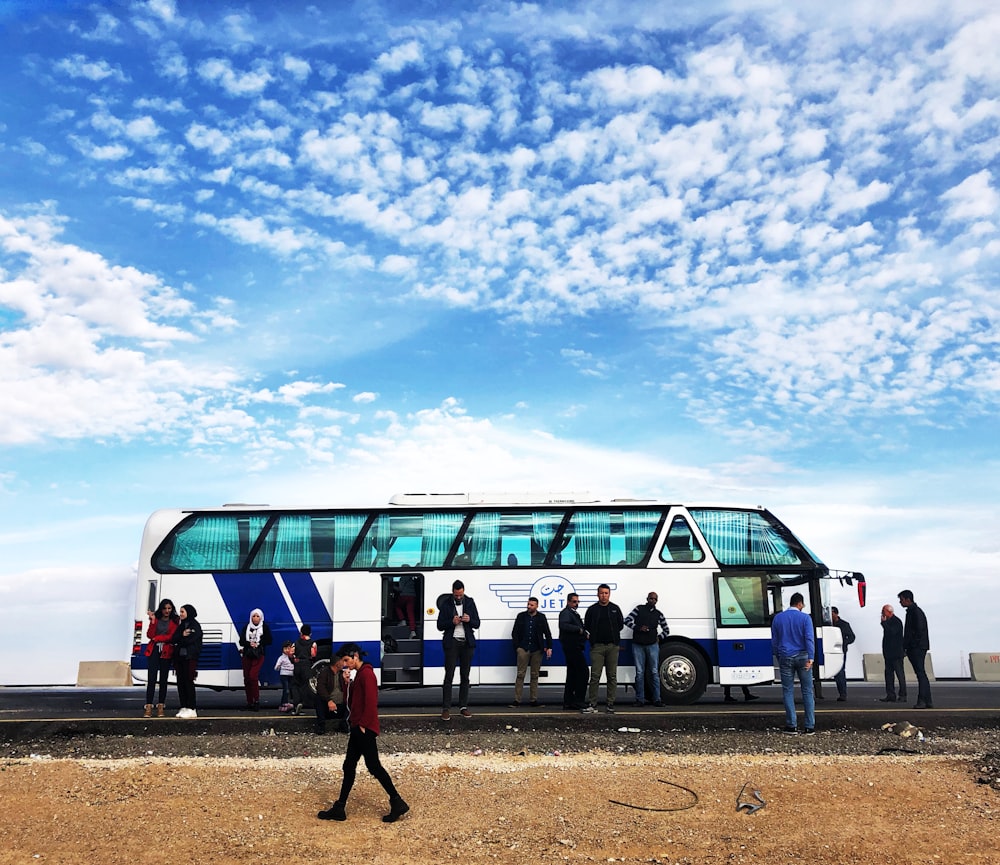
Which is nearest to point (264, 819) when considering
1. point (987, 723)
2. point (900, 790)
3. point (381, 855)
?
point (381, 855)

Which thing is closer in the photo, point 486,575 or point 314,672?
point 314,672

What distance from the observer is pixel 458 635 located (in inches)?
602

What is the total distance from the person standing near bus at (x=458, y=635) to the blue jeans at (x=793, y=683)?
4893 millimetres

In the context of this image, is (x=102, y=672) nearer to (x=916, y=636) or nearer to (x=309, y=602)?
(x=309, y=602)

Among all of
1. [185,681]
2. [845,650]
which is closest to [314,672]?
[185,681]

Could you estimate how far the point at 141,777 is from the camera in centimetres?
1156

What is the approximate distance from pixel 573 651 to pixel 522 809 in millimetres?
5722

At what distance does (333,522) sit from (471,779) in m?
7.53

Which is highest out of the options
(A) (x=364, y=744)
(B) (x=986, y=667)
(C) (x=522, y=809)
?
(A) (x=364, y=744)

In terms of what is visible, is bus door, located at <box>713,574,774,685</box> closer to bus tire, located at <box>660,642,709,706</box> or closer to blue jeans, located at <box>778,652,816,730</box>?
bus tire, located at <box>660,642,709,706</box>

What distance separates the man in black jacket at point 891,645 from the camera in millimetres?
17828

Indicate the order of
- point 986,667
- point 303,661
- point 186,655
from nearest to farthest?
point 186,655 → point 303,661 → point 986,667

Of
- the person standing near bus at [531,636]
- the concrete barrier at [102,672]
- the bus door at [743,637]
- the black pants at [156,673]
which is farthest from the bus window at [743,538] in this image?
the concrete barrier at [102,672]

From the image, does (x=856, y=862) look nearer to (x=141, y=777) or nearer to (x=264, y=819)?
(x=264, y=819)
